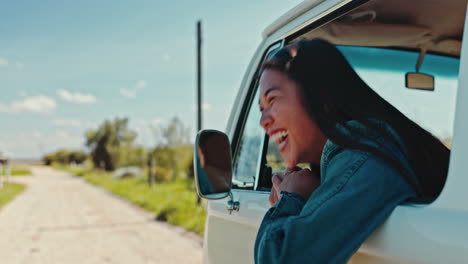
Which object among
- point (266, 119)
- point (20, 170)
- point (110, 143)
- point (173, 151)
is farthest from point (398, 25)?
point (20, 170)

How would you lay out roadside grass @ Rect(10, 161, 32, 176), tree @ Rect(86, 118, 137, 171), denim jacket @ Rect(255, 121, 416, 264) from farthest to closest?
roadside grass @ Rect(10, 161, 32, 176)
tree @ Rect(86, 118, 137, 171)
denim jacket @ Rect(255, 121, 416, 264)

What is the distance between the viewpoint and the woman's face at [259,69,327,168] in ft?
4.23

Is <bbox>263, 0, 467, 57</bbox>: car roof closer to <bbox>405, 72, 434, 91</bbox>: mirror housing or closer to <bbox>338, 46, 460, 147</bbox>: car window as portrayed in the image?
<bbox>338, 46, 460, 147</bbox>: car window

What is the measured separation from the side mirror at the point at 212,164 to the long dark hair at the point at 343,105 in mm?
605

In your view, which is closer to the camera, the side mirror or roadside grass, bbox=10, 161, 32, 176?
the side mirror

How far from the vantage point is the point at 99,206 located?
14.5 m

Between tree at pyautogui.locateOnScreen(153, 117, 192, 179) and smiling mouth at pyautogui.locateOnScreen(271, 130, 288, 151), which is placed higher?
smiling mouth at pyautogui.locateOnScreen(271, 130, 288, 151)

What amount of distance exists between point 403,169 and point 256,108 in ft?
3.78

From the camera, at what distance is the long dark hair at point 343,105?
121cm

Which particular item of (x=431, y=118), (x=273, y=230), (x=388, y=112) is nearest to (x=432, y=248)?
(x=273, y=230)

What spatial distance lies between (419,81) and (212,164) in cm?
95

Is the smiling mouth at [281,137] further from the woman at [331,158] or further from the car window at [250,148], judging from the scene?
the car window at [250,148]

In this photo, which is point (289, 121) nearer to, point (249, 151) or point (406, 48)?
point (249, 151)

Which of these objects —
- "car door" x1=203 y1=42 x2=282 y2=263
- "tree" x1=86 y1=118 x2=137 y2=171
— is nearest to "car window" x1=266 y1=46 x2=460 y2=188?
"car door" x1=203 y1=42 x2=282 y2=263
